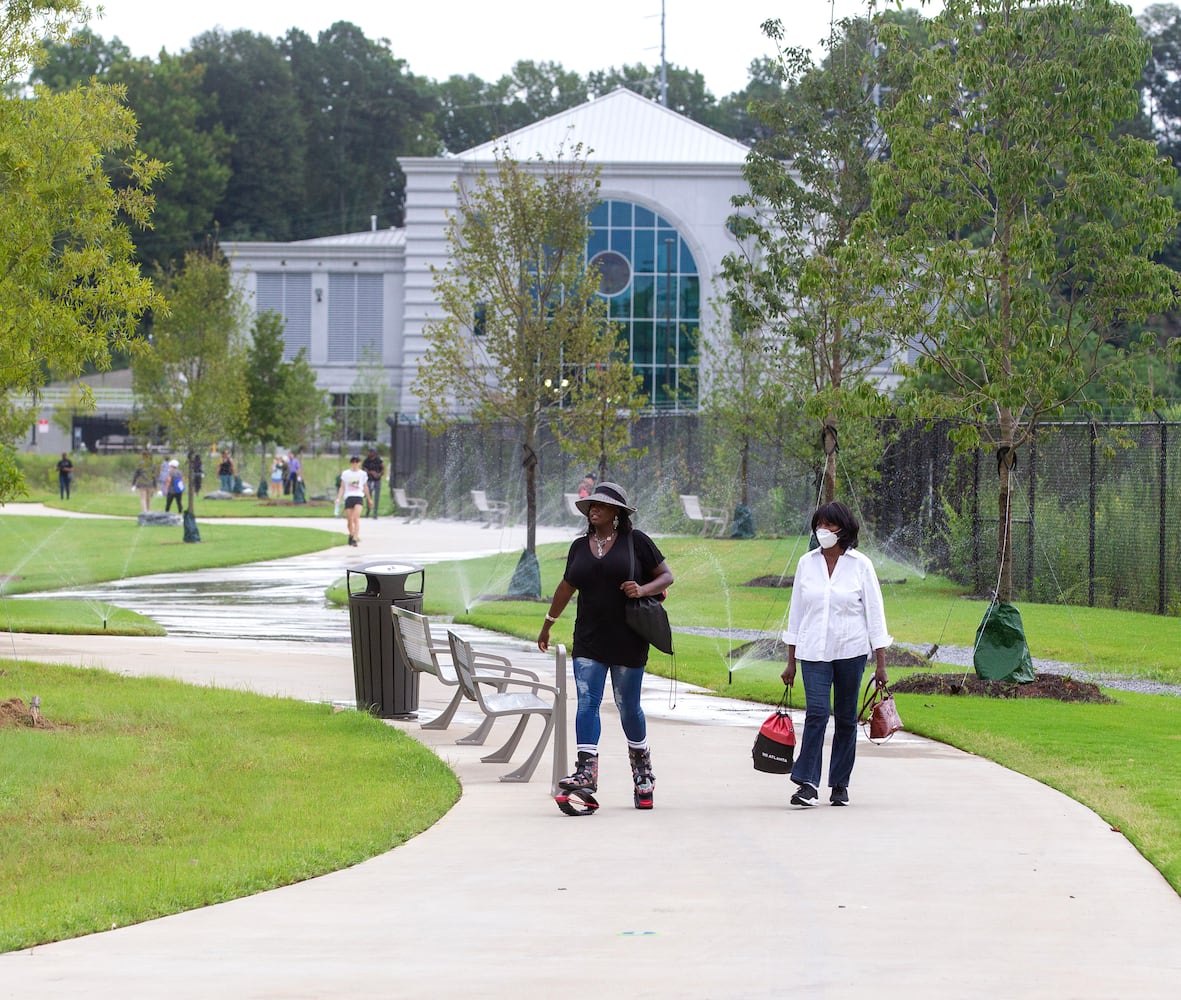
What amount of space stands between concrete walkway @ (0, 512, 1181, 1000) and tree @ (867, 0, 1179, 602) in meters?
5.48

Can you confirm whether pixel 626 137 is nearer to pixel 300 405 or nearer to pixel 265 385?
pixel 300 405

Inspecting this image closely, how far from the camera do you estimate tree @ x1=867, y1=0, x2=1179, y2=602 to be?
567 inches

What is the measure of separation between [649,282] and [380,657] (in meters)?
48.7

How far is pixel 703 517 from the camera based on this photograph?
1400 inches

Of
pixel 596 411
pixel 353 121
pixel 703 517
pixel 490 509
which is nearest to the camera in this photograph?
pixel 596 411

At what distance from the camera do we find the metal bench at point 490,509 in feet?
136

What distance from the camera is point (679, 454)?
4062cm

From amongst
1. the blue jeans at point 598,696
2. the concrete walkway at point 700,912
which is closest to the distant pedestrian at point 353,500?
the concrete walkway at point 700,912

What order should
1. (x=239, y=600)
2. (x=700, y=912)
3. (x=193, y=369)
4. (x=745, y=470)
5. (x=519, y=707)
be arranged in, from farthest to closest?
(x=193, y=369), (x=745, y=470), (x=239, y=600), (x=519, y=707), (x=700, y=912)

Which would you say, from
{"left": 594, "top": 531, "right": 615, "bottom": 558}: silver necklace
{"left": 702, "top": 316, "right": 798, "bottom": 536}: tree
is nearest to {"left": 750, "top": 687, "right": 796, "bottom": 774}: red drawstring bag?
{"left": 594, "top": 531, "right": 615, "bottom": 558}: silver necklace

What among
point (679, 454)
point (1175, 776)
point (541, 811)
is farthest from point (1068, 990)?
point (679, 454)

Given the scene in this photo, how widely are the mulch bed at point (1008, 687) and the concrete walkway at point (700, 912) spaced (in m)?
4.21

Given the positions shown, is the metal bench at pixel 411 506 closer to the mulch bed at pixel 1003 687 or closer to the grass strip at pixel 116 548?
the grass strip at pixel 116 548

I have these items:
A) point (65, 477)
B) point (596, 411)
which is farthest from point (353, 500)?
point (65, 477)
